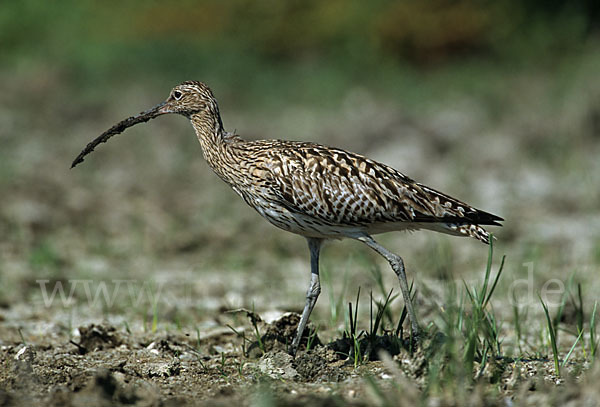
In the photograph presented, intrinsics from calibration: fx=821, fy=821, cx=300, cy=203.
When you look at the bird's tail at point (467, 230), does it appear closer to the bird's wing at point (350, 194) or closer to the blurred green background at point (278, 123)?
the bird's wing at point (350, 194)

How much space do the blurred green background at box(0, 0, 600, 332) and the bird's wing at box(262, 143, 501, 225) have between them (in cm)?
97

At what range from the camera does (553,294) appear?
7645 millimetres

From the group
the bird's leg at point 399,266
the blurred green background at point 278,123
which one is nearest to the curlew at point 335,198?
the bird's leg at point 399,266

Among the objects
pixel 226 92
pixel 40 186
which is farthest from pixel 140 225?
pixel 226 92

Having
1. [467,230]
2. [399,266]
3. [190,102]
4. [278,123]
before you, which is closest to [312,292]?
[399,266]

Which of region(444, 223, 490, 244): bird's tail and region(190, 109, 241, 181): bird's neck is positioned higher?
region(190, 109, 241, 181): bird's neck

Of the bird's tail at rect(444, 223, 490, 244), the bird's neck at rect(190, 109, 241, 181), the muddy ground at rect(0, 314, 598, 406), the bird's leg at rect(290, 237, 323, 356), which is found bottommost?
the muddy ground at rect(0, 314, 598, 406)

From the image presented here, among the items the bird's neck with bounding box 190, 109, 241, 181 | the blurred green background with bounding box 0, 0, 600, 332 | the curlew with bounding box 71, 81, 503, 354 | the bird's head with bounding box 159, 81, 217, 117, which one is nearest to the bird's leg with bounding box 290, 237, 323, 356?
the curlew with bounding box 71, 81, 503, 354

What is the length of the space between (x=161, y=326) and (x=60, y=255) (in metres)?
2.65

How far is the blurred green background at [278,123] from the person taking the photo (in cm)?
877

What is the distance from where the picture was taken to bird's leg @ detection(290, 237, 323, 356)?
17.3 ft

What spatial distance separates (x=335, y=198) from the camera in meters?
5.29

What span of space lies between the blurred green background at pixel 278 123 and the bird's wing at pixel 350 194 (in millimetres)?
968

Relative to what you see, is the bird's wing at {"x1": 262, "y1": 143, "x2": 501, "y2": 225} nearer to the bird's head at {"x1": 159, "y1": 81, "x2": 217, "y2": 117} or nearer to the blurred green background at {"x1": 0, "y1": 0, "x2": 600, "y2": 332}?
the bird's head at {"x1": 159, "y1": 81, "x2": 217, "y2": 117}
